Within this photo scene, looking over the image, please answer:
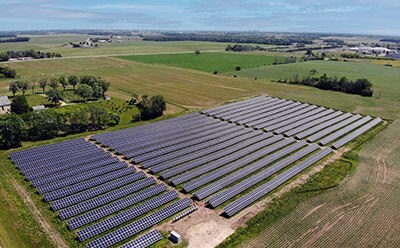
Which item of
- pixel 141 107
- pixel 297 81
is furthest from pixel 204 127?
pixel 297 81

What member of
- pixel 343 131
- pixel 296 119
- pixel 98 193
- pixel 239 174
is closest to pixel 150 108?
pixel 239 174

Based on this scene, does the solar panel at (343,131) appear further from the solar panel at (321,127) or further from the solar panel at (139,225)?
the solar panel at (139,225)

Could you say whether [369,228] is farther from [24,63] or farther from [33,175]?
[24,63]

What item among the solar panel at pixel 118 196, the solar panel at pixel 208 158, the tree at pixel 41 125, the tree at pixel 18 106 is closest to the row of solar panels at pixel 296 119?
the solar panel at pixel 208 158

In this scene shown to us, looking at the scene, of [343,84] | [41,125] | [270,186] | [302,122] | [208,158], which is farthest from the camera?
[343,84]

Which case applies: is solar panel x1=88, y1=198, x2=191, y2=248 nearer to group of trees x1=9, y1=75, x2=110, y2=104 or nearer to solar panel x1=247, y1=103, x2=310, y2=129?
solar panel x1=247, y1=103, x2=310, y2=129

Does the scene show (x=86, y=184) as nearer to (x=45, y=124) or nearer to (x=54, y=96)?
(x=45, y=124)
